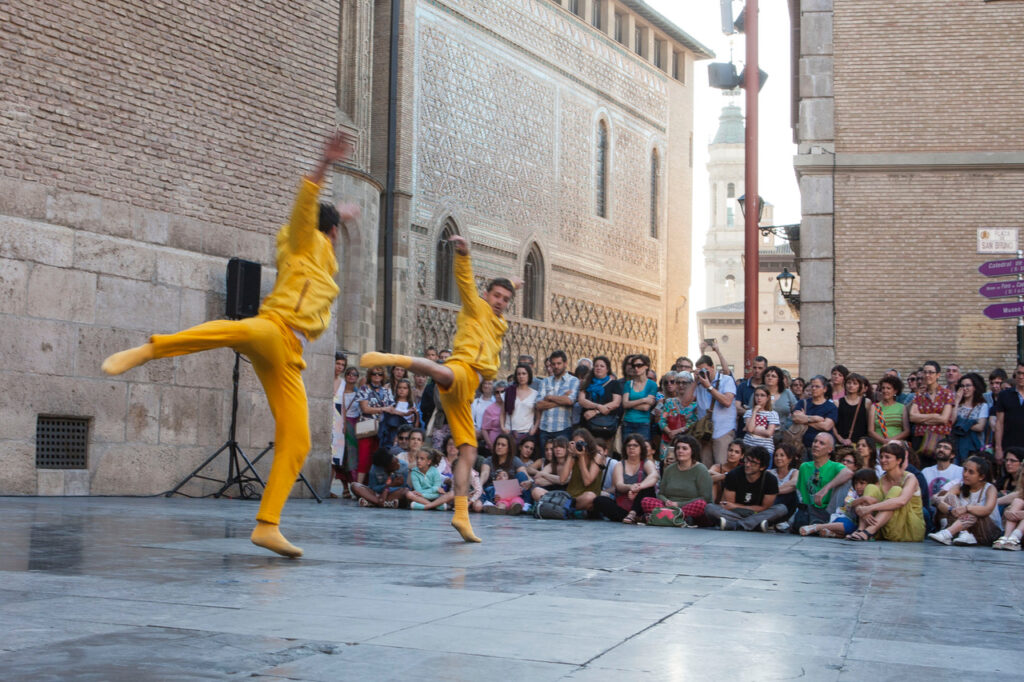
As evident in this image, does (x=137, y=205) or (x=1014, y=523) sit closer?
(x=1014, y=523)

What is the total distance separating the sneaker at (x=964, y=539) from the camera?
11445mm

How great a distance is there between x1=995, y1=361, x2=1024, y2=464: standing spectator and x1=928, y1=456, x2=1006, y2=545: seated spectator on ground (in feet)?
4.43

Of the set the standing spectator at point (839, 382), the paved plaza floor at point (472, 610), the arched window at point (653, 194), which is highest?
the arched window at point (653, 194)

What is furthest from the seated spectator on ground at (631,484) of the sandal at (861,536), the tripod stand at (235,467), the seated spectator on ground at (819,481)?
the tripod stand at (235,467)

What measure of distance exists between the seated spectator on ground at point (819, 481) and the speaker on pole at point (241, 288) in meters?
6.53

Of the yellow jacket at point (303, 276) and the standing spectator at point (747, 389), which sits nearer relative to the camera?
the yellow jacket at point (303, 276)

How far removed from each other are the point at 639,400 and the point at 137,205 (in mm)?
6039

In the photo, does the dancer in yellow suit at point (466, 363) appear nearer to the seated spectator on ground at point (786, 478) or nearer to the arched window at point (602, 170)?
the seated spectator on ground at point (786, 478)

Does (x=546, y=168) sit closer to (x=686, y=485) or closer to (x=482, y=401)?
(x=482, y=401)

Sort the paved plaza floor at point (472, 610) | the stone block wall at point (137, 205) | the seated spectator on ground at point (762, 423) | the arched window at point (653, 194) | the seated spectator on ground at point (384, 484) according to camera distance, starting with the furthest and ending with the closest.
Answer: the arched window at point (653, 194) → the seated spectator on ground at point (384, 484) → the seated spectator on ground at point (762, 423) → the stone block wall at point (137, 205) → the paved plaza floor at point (472, 610)

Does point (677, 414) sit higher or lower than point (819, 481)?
higher

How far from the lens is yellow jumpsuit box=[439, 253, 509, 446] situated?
8.97 metres

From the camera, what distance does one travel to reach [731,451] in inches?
514

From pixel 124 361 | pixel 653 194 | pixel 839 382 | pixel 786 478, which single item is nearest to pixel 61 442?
pixel 124 361
